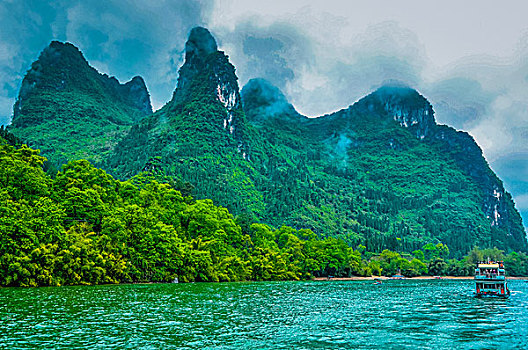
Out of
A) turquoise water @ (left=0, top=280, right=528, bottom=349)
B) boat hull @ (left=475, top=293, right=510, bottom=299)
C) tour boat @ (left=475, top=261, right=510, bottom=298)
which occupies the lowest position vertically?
boat hull @ (left=475, top=293, right=510, bottom=299)

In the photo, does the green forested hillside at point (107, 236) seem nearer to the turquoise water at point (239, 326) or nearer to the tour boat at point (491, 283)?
the turquoise water at point (239, 326)

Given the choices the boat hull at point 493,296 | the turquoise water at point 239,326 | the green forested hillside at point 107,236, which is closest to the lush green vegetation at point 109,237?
the green forested hillside at point 107,236

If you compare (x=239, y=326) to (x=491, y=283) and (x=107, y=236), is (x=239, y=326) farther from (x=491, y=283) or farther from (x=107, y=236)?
(x=107, y=236)

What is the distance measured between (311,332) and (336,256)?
121 m

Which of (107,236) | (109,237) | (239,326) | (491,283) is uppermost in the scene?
(107,236)

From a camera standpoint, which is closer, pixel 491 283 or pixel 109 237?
pixel 491 283

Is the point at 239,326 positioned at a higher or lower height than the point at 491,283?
lower

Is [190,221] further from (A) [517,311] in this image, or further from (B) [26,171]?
(A) [517,311]

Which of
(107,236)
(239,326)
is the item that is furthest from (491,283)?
(107,236)

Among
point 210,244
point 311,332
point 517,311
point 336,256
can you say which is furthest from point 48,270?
point 336,256

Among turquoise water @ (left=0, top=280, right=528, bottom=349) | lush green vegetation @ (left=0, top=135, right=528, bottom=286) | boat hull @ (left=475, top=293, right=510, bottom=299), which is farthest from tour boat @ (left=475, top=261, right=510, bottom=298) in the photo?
lush green vegetation @ (left=0, top=135, right=528, bottom=286)

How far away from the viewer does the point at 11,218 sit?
219 feet

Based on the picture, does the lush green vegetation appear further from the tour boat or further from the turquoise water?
the tour boat

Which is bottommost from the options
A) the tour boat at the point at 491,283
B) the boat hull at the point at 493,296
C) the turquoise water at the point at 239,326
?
the boat hull at the point at 493,296
